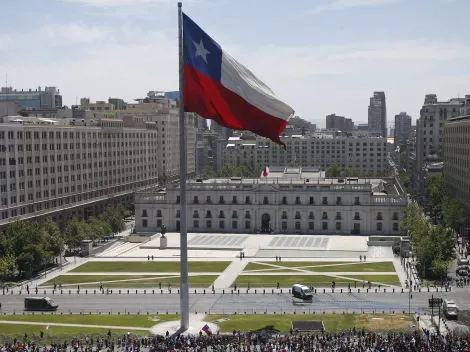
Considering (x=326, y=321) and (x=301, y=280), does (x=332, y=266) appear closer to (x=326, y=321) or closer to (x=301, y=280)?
(x=301, y=280)

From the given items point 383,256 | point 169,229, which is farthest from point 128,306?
point 169,229

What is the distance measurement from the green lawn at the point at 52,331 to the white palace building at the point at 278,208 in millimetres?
71007

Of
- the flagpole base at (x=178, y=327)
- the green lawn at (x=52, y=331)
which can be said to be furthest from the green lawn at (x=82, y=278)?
the flagpole base at (x=178, y=327)

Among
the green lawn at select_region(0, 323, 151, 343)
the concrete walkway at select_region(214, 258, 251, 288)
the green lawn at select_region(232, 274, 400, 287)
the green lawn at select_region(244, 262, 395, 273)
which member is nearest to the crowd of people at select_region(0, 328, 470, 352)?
the green lawn at select_region(0, 323, 151, 343)

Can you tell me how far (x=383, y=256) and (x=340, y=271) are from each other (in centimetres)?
1513

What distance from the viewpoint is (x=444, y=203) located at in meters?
135

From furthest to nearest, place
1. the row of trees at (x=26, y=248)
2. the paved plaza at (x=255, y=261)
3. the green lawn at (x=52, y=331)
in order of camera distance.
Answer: the row of trees at (x=26, y=248)
the paved plaza at (x=255, y=261)
the green lawn at (x=52, y=331)

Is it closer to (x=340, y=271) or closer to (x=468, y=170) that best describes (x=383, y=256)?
(x=340, y=271)

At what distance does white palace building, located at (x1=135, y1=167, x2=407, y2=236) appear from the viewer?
136 meters

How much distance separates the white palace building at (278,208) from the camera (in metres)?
136

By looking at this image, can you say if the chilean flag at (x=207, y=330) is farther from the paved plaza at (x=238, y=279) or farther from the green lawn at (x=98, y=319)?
the green lawn at (x=98, y=319)

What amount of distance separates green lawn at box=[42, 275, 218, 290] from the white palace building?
Result: 4461 cm

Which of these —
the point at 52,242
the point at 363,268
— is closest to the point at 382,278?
the point at 363,268

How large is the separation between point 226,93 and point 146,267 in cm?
5485
